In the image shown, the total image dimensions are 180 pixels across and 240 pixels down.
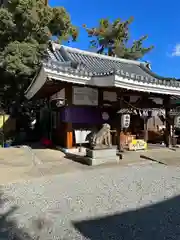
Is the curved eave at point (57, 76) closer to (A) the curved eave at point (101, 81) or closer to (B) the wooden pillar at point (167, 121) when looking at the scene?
(A) the curved eave at point (101, 81)

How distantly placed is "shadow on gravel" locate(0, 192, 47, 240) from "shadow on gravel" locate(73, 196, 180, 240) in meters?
0.50

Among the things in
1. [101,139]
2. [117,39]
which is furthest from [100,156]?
[117,39]

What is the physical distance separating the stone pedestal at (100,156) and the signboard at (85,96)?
8.17ft

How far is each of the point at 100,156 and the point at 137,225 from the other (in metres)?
3.79

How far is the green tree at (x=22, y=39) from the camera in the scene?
1059cm

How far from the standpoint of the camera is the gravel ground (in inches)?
107

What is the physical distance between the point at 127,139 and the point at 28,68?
19.8 ft

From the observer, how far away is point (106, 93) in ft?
30.3

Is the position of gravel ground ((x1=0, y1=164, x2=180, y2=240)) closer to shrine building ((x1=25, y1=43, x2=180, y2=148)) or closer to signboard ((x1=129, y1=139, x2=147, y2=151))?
shrine building ((x1=25, y1=43, x2=180, y2=148))

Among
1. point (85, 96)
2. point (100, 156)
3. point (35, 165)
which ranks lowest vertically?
point (35, 165)

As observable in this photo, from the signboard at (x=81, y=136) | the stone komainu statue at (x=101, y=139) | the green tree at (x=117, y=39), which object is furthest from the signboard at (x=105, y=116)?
the green tree at (x=117, y=39)

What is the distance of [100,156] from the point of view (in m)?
6.64

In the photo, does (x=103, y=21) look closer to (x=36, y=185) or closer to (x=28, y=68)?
(x=28, y=68)

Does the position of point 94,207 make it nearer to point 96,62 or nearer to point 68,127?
point 68,127
